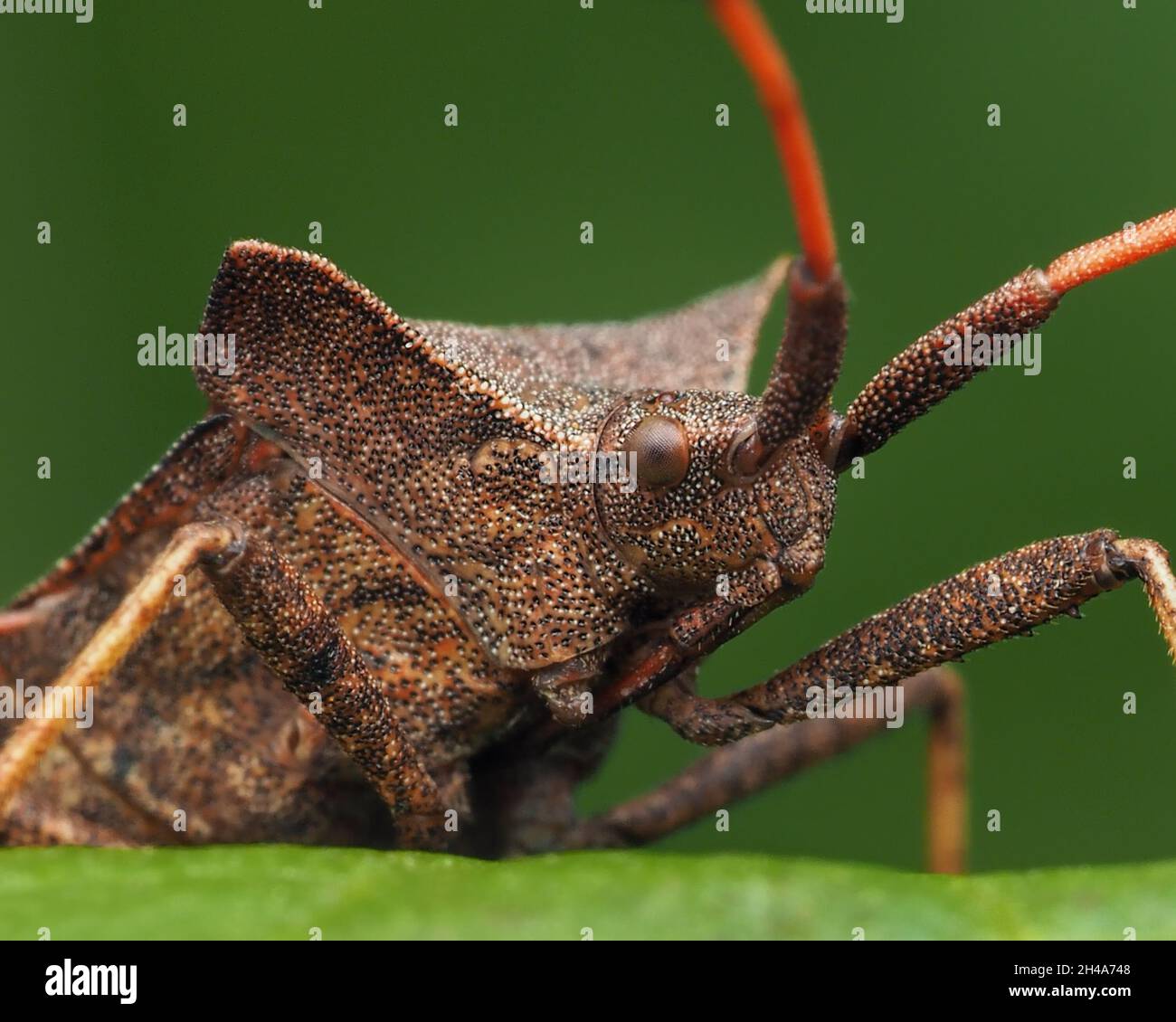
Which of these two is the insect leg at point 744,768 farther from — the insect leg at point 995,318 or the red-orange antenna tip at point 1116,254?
the red-orange antenna tip at point 1116,254

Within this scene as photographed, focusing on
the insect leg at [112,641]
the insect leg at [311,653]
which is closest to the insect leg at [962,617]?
the insect leg at [311,653]

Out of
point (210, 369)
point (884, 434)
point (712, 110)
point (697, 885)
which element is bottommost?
point (697, 885)

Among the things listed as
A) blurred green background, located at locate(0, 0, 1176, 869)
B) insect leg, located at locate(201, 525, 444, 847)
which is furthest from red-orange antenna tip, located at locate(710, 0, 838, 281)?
blurred green background, located at locate(0, 0, 1176, 869)

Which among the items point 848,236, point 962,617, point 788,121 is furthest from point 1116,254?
point 848,236

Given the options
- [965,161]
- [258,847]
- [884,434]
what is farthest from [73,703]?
[965,161]

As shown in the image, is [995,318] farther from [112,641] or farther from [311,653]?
[112,641]

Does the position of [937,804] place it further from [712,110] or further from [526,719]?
[712,110]

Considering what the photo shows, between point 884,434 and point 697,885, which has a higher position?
point 884,434
